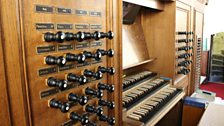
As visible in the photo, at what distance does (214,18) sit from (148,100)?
4.81 meters

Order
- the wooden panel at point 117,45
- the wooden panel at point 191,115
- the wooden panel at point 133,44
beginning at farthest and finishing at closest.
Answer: the wooden panel at point 191,115 → the wooden panel at point 133,44 → the wooden panel at point 117,45

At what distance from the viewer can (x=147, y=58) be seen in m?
2.56

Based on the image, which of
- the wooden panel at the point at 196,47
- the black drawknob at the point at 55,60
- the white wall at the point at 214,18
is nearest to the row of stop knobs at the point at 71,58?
the black drawknob at the point at 55,60

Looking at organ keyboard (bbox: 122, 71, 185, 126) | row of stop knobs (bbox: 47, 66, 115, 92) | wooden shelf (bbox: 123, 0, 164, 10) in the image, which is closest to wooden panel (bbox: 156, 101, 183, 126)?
organ keyboard (bbox: 122, 71, 185, 126)

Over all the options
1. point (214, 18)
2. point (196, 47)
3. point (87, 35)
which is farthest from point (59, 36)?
point (214, 18)

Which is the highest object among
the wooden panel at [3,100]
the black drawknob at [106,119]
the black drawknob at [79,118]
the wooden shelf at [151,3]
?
the wooden shelf at [151,3]

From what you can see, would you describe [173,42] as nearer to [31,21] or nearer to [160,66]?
[160,66]

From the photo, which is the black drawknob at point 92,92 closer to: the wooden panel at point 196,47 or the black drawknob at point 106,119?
the black drawknob at point 106,119

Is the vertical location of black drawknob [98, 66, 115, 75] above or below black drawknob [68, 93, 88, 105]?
above

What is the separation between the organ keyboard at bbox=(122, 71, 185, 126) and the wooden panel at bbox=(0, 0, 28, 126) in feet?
2.94

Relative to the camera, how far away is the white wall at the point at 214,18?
562cm

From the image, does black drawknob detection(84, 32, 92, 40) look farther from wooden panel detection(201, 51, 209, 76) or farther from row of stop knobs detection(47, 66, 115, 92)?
wooden panel detection(201, 51, 209, 76)

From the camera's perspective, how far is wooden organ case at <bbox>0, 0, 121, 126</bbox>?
70 cm

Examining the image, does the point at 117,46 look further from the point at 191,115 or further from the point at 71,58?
the point at 191,115
